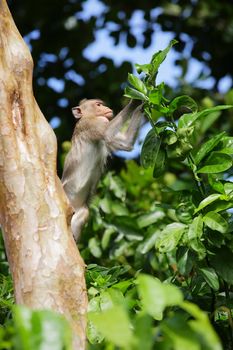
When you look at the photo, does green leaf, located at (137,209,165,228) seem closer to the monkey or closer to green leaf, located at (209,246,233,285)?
the monkey

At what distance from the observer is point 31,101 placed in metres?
3.70

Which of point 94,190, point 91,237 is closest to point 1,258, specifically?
point 91,237

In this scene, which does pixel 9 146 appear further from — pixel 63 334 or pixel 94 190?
pixel 94 190

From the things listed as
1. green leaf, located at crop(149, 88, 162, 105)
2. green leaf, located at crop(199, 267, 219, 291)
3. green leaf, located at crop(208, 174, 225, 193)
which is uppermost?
green leaf, located at crop(149, 88, 162, 105)

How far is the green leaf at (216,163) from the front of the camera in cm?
360

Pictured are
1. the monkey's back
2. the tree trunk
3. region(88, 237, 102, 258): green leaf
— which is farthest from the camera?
the monkey's back

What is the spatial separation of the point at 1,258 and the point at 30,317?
3.56 m

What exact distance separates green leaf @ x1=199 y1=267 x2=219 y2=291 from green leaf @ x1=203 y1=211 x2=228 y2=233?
19 centimetres

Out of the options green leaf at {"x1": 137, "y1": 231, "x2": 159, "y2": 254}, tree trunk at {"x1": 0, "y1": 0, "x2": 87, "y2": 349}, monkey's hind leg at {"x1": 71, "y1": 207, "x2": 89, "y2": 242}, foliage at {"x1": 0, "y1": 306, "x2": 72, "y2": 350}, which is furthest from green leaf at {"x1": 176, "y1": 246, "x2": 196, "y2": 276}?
monkey's hind leg at {"x1": 71, "y1": 207, "x2": 89, "y2": 242}

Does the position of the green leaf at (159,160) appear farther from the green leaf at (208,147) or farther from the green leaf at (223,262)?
the green leaf at (223,262)

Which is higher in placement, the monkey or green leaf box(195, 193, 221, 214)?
green leaf box(195, 193, 221, 214)

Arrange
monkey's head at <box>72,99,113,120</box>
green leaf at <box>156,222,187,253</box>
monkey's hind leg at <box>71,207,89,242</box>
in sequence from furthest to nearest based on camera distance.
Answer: monkey's head at <box>72,99,113,120</box>, monkey's hind leg at <box>71,207,89,242</box>, green leaf at <box>156,222,187,253</box>

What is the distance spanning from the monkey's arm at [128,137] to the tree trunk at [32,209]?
230 centimetres

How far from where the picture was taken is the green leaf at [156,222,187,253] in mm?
3596
